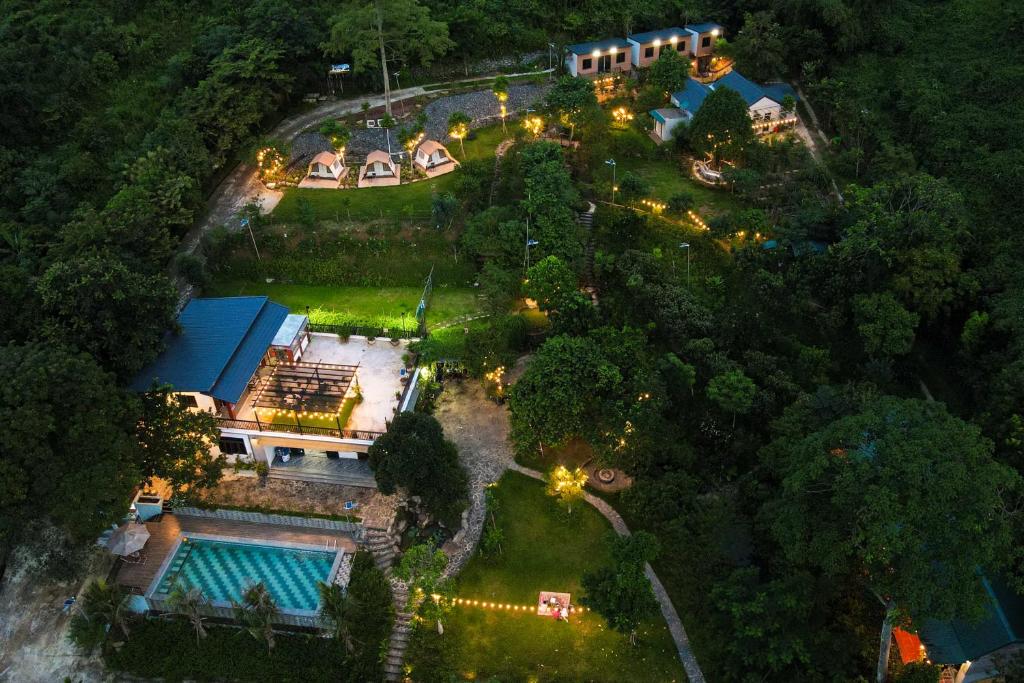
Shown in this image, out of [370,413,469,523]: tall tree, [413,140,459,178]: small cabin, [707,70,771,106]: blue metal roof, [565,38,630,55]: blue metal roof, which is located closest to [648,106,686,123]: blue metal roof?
[707,70,771,106]: blue metal roof

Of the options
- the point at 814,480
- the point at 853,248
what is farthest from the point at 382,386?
the point at 853,248

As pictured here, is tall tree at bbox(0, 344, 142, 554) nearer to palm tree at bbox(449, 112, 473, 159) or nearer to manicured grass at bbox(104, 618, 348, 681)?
manicured grass at bbox(104, 618, 348, 681)

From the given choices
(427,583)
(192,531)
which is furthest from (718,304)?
(192,531)

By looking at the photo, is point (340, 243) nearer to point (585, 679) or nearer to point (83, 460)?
point (83, 460)

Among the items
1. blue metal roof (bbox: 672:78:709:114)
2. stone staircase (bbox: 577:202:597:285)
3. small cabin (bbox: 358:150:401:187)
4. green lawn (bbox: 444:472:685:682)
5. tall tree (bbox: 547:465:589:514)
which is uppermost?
blue metal roof (bbox: 672:78:709:114)

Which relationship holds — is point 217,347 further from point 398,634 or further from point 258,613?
point 398,634
